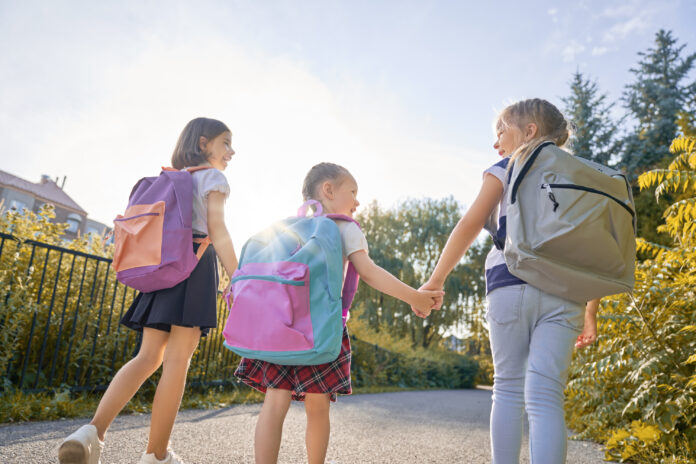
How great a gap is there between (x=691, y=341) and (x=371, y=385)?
30.2ft

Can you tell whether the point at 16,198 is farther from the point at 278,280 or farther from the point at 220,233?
the point at 278,280

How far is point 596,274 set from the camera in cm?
178

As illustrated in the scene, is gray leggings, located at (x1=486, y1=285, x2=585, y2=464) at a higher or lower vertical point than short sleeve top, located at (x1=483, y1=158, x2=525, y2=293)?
lower

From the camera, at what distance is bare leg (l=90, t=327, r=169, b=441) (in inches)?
80.7

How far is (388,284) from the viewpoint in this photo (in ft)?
6.63

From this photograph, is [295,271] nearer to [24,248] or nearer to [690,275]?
[690,275]

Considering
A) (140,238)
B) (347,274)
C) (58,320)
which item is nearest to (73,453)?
(140,238)

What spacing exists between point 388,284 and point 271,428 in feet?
2.48

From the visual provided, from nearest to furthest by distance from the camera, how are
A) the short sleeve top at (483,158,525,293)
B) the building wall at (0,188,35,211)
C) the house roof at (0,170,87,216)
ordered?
the short sleeve top at (483,158,525,293) < the building wall at (0,188,35,211) < the house roof at (0,170,87,216)

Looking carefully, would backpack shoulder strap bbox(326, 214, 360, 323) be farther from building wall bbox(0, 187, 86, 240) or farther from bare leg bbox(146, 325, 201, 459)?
building wall bbox(0, 187, 86, 240)

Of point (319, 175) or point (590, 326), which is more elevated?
point (319, 175)

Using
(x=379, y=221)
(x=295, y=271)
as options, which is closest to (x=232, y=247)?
(x=295, y=271)

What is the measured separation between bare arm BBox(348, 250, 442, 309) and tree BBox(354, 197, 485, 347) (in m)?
18.4

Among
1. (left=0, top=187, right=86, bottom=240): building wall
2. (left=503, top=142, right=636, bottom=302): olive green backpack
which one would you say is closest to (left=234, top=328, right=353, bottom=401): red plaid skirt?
(left=503, top=142, right=636, bottom=302): olive green backpack
